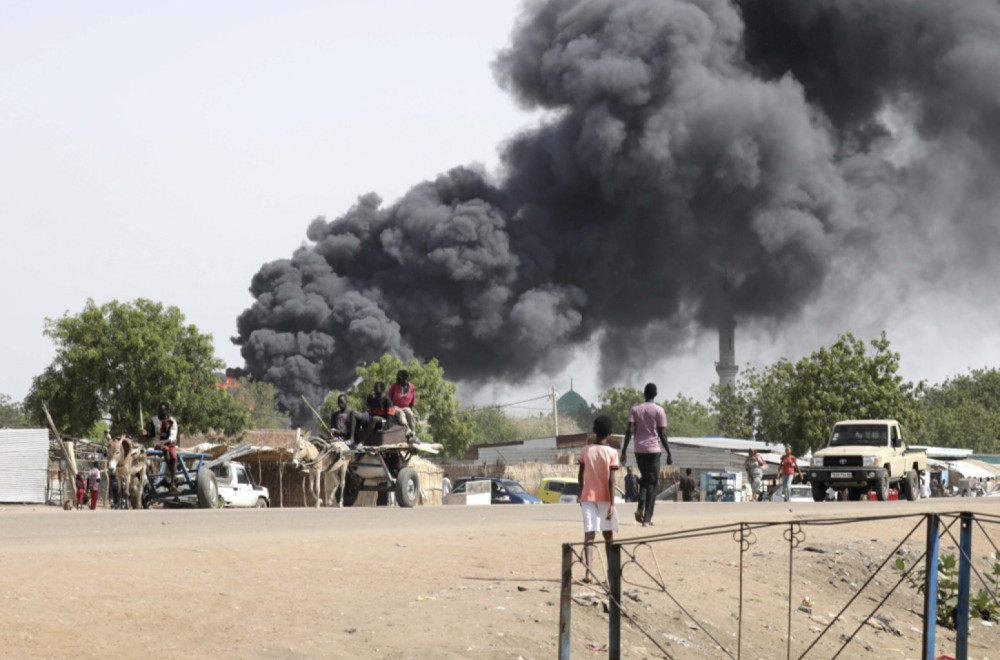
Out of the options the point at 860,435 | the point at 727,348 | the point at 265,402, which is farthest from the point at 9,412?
the point at 860,435

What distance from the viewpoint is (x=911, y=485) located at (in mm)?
34094

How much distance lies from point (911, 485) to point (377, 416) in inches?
642

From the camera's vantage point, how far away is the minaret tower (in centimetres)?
10169

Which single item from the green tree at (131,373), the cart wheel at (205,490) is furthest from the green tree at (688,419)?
the cart wheel at (205,490)

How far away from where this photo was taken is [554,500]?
41.0 metres

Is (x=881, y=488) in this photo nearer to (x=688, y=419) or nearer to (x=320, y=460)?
(x=320, y=460)

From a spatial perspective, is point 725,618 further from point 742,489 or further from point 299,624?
point 742,489

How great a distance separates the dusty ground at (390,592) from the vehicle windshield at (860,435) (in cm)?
1477

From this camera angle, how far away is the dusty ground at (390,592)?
9295 mm

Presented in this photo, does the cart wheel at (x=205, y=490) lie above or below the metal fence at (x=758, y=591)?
above

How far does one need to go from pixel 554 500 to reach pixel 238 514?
21805 millimetres

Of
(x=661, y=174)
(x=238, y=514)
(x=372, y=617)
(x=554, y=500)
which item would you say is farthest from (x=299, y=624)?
(x=661, y=174)

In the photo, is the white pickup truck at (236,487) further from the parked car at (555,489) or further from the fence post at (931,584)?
the fence post at (931,584)

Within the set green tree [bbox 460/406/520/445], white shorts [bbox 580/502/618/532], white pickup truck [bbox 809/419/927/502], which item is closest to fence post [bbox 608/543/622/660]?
white shorts [bbox 580/502/618/532]
